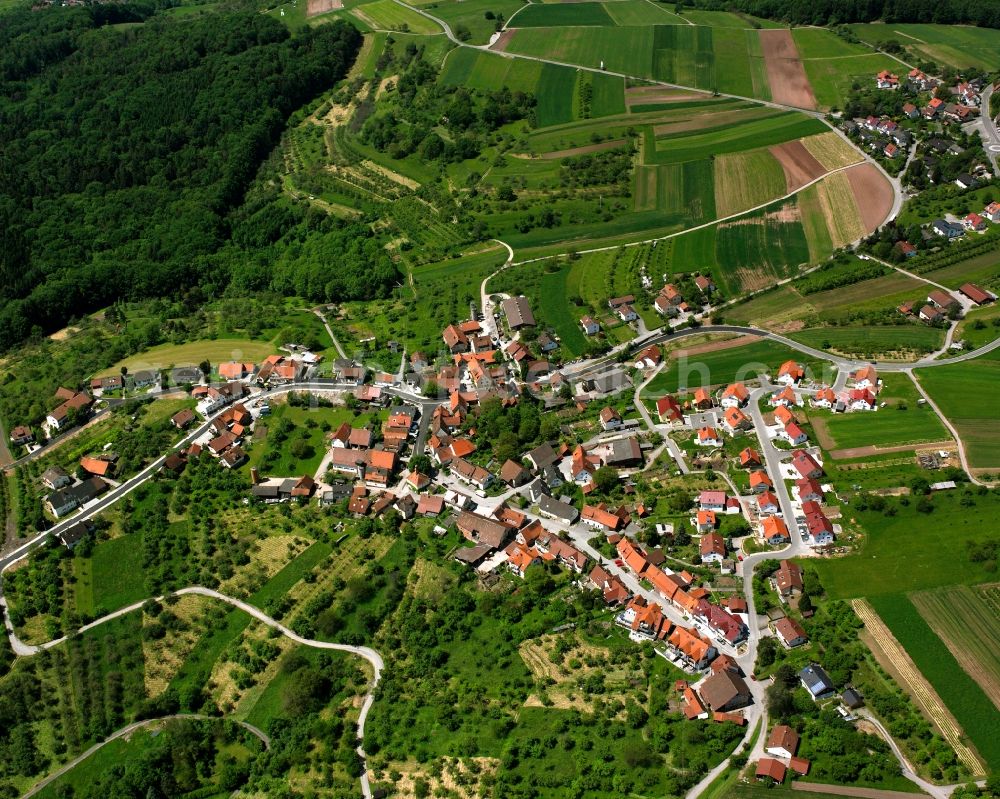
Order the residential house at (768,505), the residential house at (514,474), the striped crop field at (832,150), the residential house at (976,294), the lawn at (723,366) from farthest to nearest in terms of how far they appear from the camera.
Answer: the striped crop field at (832,150), the residential house at (976,294), the lawn at (723,366), the residential house at (514,474), the residential house at (768,505)

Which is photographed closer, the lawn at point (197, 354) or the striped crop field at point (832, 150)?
the lawn at point (197, 354)

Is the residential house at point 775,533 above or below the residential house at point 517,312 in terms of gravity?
below

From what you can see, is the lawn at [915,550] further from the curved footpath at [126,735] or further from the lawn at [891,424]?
the curved footpath at [126,735]

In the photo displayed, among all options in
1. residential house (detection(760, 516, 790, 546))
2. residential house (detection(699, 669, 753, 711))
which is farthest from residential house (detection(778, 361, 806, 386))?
residential house (detection(699, 669, 753, 711))

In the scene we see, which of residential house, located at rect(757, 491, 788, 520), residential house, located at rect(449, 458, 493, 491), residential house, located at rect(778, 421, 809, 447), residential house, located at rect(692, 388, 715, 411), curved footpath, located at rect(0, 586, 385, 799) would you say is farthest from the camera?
residential house, located at rect(692, 388, 715, 411)

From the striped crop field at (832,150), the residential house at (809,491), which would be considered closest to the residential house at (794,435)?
the residential house at (809,491)

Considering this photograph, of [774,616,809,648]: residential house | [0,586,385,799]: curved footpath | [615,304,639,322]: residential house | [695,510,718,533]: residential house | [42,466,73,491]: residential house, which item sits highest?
[615,304,639,322]: residential house

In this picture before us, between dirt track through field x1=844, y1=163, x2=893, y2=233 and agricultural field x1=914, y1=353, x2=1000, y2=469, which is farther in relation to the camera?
dirt track through field x1=844, y1=163, x2=893, y2=233

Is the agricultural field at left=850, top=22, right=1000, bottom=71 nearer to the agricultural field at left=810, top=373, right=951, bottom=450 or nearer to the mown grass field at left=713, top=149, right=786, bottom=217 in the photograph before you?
the mown grass field at left=713, top=149, right=786, bottom=217
